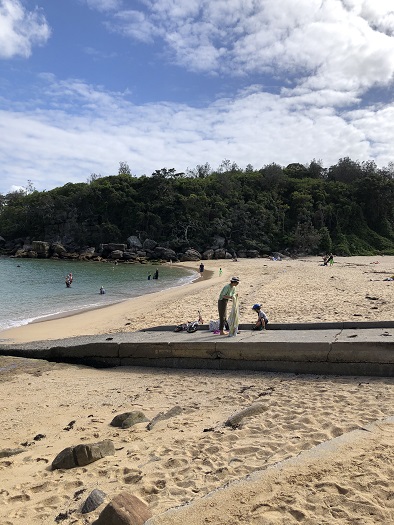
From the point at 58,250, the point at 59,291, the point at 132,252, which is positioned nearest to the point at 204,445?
the point at 59,291

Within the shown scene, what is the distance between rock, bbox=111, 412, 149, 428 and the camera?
18.9 feet

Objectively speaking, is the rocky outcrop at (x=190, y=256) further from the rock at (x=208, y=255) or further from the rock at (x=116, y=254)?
the rock at (x=116, y=254)

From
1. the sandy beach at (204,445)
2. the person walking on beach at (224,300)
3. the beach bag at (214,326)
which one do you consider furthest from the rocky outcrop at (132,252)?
the sandy beach at (204,445)

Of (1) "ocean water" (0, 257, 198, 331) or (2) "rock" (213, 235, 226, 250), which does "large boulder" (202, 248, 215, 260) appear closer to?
(2) "rock" (213, 235, 226, 250)

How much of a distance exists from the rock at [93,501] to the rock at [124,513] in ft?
1.04

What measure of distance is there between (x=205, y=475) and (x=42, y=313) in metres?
17.6

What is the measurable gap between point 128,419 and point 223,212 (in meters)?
64.2

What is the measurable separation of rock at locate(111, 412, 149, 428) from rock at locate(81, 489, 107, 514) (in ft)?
6.14

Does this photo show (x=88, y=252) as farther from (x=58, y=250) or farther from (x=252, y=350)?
(x=252, y=350)

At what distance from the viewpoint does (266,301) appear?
18172mm

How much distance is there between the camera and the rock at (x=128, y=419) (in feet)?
18.9

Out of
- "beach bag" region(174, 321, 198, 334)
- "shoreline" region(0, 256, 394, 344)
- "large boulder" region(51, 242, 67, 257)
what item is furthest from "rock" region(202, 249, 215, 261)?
"beach bag" region(174, 321, 198, 334)

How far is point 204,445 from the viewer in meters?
4.82

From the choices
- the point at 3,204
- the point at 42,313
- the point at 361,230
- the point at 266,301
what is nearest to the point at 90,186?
the point at 3,204
